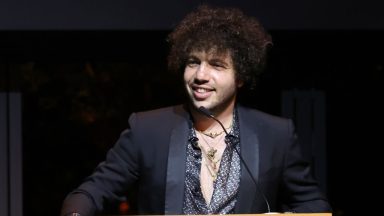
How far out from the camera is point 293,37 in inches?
126

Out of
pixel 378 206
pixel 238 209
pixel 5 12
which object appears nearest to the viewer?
pixel 238 209

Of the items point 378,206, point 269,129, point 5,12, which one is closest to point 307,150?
point 378,206

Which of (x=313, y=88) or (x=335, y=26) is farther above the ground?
(x=335, y=26)

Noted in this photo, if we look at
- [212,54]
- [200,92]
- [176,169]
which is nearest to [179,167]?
[176,169]

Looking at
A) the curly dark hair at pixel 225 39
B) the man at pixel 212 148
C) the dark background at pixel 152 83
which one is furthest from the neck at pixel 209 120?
the dark background at pixel 152 83

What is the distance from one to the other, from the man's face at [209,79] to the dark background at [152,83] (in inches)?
32.4

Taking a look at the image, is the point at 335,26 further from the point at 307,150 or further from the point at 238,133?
the point at 238,133

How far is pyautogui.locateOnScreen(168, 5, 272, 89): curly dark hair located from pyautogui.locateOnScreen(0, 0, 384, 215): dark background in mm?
661

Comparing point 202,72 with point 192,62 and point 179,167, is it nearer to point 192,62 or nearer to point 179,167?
point 192,62

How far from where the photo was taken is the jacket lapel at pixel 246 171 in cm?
225

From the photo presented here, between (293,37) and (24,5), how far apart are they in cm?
103

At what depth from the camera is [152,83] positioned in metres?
3.46

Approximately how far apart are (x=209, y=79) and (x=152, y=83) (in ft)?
4.06

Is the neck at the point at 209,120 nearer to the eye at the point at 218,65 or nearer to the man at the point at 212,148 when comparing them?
the man at the point at 212,148
